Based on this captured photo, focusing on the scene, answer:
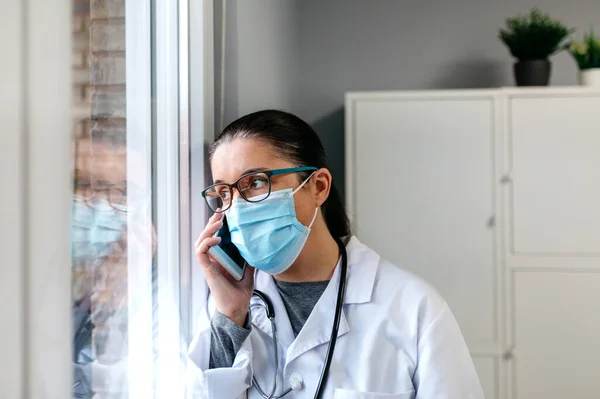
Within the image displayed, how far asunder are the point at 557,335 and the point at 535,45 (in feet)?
4.04

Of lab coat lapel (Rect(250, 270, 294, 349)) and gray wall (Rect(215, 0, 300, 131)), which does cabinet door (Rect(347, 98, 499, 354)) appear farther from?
lab coat lapel (Rect(250, 270, 294, 349))

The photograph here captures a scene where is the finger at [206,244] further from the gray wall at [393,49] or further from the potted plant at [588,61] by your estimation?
the potted plant at [588,61]

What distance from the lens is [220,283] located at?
1.33 meters

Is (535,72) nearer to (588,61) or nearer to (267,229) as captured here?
(588,61)

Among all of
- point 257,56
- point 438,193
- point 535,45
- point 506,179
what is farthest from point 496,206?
point 257,56

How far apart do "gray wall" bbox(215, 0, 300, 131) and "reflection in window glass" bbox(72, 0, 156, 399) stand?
0.43 metres

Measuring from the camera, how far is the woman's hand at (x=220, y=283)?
51.4 inches

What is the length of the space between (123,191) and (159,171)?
0.71 feet

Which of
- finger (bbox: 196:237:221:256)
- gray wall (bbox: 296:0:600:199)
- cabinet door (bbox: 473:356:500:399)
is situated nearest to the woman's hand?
finger (bbox: 196:237:221:256)

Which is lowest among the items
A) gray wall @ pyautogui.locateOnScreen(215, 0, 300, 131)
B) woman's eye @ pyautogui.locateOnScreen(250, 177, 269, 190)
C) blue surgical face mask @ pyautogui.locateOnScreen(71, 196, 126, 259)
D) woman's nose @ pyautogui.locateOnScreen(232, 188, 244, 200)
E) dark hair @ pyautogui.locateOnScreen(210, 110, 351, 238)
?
blue surgical face mask @ pyautogui.locateOnScreen(71, 196, 126, 259)

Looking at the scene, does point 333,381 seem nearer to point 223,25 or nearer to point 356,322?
point 356,322

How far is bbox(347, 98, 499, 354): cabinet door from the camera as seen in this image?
2.57m

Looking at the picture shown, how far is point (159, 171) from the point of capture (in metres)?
1.40

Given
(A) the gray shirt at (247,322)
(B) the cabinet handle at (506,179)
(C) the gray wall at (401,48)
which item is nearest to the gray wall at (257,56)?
(C) the gray wall at (401,48)
